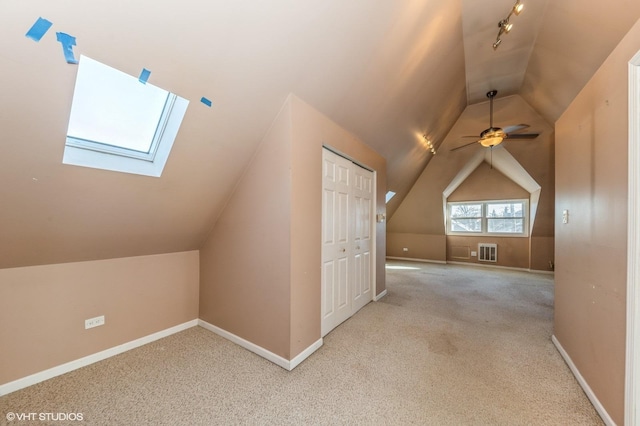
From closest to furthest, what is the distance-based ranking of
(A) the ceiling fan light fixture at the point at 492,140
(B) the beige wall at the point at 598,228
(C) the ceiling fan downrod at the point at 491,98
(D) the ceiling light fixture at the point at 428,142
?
(B) the beige wall at the point at 598,228 → (A) the ceiling fan light fixture at the point at 492,140 → (C) the ceiling fan downrod at the point at 491,98 → (D) the ceiling light fixture at the point at 428,142

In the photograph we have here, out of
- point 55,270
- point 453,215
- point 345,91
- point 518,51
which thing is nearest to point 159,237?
point 55,270

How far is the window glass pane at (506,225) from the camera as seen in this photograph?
5.84m

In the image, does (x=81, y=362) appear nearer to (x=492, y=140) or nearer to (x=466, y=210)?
(x=492, y=140)

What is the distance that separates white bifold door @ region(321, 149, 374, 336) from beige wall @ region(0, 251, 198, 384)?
170cm

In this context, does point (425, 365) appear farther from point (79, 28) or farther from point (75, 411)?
point (79, 28)

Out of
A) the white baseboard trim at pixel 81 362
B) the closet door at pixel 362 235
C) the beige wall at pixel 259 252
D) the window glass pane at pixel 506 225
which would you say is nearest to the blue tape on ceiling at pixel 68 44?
the beige wall at pixel 259 252

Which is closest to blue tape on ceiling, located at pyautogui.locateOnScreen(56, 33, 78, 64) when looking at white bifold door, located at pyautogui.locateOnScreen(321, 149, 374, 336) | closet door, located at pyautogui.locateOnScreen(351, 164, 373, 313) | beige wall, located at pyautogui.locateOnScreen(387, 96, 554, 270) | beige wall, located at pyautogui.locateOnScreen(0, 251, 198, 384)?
beige wall, located at pyautogui.locateOnScreen(0, 251, 198, 384)

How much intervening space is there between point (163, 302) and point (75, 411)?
1056mm

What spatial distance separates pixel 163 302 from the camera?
2.54 m

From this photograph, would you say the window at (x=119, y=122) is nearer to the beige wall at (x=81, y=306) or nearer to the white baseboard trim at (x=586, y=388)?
the beige wall at (x=81, y=306)

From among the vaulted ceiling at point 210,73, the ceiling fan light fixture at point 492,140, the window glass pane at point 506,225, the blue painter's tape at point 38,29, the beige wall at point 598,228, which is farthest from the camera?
the window glass pane at point 506,225

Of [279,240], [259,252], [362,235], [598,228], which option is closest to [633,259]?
[598,228]

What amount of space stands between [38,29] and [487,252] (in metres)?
7.87

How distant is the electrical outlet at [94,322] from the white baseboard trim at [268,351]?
99cm
